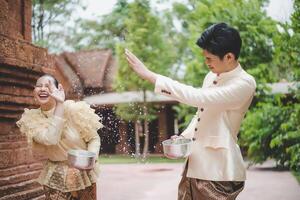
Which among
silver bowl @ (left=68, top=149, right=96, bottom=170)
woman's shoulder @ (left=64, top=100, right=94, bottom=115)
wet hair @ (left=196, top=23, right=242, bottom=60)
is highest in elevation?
wet hair @ (left=196, top=23, right=242, bottom=60)

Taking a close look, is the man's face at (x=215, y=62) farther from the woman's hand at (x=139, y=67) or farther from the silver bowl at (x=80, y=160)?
the silver bowl at (x=80, y=160)

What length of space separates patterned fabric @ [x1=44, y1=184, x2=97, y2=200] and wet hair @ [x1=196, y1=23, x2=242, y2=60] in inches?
49.3

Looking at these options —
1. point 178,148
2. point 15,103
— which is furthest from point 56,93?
point 15,103

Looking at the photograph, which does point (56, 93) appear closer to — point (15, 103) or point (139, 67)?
point (139, 67)

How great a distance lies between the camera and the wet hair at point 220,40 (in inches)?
96.0

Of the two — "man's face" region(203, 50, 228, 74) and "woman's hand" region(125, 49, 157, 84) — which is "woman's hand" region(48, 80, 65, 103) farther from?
"man's face" region(203, 50, 228, 74)

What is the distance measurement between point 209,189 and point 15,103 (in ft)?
8.05

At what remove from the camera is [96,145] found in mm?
2979

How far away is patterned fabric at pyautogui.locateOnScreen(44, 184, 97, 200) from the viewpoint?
114 inches

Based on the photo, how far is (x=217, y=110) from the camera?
2.48m

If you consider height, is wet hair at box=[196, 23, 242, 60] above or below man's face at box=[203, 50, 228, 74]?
above

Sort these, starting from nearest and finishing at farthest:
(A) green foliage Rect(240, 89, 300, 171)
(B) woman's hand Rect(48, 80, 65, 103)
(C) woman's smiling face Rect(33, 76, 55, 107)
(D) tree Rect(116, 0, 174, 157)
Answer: (B) woman's hand Rect(48, 80, 65, 103) → (C) woman's smiling face Rect(33, 76, 55, 107) → (A) green foliage Rect(240, 89, 300, 171) → (D) tree Rect(116, 0, 174, 157)

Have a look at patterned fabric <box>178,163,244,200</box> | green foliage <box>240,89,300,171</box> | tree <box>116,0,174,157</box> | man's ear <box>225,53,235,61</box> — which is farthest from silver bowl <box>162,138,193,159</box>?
tree <box>116,0,174,157</box>

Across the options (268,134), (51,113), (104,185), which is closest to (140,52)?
(268,134)
